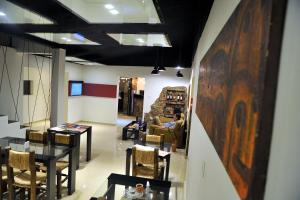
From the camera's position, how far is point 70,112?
9266 millimetres

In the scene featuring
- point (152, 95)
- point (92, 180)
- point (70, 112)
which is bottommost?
point (92, 180)

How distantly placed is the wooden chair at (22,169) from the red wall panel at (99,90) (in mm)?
6888

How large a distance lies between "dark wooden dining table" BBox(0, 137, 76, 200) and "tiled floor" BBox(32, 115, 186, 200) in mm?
327

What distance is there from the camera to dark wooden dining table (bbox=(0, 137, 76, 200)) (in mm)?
3172

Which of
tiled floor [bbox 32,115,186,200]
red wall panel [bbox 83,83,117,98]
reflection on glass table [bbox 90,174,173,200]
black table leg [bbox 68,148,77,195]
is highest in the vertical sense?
red wall panel [bbox 83,83,117,98]

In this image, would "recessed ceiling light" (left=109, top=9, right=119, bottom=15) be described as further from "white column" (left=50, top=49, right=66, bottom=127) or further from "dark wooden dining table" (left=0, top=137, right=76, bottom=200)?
"white column" (left=50, top=49, right=66, bottom=127)

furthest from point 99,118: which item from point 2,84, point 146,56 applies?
point 2,84

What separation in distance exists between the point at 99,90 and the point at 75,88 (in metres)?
1.05

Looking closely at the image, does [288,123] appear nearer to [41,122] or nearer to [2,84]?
[2,84]

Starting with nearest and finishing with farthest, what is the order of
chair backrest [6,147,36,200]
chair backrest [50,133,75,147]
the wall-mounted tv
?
chair backrest [6,147,36,200] < chair backrest [50,133,75,147] < the wall-mounted tv

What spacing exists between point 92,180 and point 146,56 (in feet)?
15.5

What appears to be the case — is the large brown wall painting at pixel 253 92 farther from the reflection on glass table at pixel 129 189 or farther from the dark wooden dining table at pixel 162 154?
the dark wooden dining table at pixel 162 154

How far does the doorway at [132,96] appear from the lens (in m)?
12.6

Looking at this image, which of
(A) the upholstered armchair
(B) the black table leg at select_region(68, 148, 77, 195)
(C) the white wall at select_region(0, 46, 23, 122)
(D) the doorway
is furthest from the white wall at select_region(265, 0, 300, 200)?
(D) the doorway
